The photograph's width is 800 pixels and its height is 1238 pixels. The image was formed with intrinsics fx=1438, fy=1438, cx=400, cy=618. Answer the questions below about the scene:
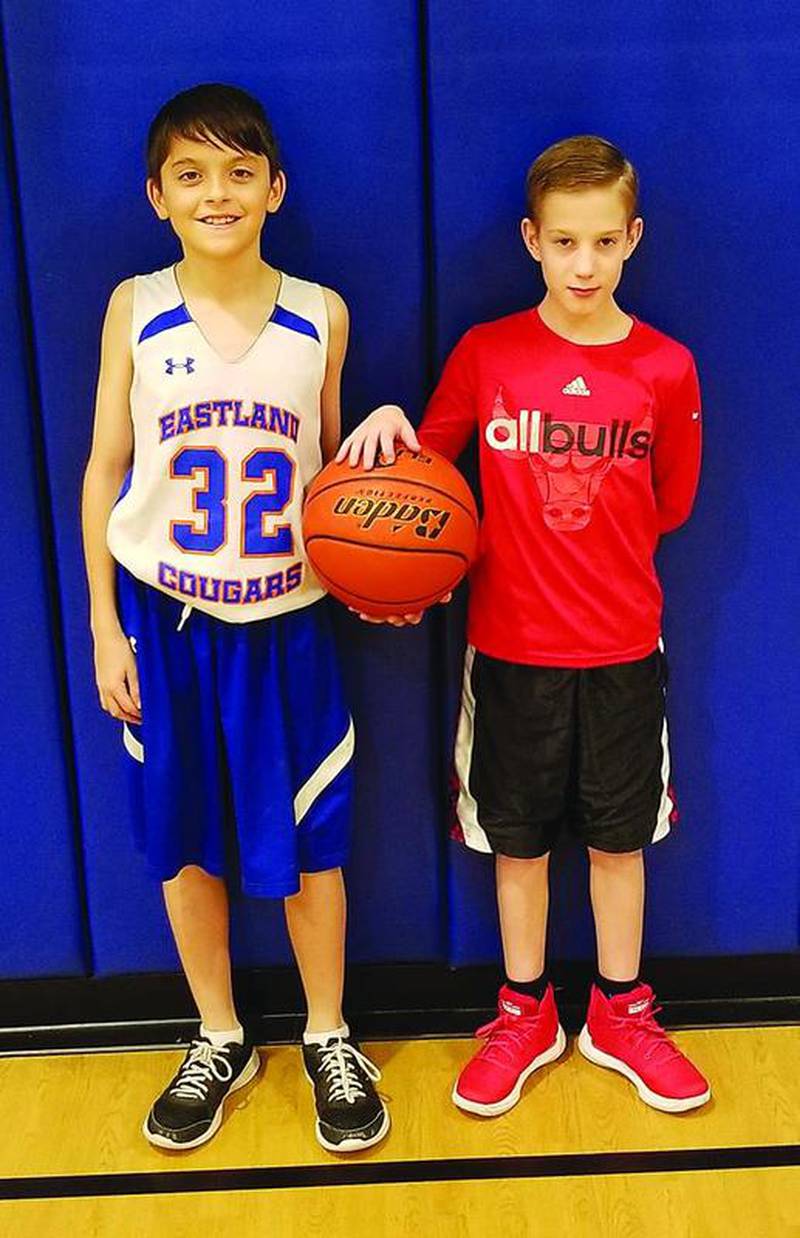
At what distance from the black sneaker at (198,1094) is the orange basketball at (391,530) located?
89cm

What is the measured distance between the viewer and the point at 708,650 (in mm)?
2498

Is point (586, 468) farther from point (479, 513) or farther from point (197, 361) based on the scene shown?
point (197, 361)

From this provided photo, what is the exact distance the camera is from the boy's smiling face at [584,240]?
210 centimetres

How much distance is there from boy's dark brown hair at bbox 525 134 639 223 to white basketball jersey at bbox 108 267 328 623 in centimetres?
38

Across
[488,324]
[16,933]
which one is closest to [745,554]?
[488,324]

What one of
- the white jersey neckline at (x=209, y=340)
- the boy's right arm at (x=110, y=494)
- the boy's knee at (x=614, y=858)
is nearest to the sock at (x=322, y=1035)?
the boy's knee at (x=614, y=858)

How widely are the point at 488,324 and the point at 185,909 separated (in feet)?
3.58

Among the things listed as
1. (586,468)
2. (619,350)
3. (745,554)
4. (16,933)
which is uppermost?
(619,350)

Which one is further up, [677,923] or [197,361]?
[197,361]

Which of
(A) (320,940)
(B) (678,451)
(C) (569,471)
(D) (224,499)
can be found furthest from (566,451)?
(A) (320,940)

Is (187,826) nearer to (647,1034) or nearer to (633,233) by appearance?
(647,1034)

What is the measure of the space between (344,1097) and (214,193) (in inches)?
57.0

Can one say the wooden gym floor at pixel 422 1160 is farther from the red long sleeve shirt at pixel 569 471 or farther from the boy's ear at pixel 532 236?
the boy's ear at pixel 532 236

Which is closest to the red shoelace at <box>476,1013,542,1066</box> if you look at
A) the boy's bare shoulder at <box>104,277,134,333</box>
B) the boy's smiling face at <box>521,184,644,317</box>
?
the boy's smiling face at <box>521,184,644,317</box>
